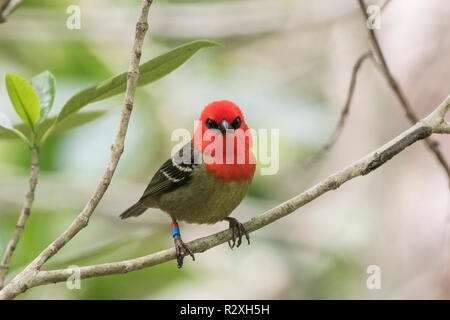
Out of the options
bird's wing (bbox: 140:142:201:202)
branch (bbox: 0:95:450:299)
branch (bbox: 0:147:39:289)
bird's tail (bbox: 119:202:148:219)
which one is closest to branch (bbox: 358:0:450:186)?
branch (bbox: 0:95:450:299)

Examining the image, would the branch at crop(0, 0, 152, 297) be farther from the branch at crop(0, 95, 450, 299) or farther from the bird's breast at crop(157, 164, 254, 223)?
the bird's breast at crop(157, 164, 254, 223)

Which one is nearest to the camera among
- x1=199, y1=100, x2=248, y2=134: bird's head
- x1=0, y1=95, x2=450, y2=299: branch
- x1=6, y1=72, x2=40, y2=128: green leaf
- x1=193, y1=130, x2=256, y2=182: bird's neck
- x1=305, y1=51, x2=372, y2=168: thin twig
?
x1=0, y1=95, x2=450, y2=299: branch

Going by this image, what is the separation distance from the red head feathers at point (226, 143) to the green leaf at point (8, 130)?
1412 millimetres

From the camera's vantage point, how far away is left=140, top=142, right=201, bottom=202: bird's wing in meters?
4.38

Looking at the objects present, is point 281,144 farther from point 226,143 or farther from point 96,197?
point 96,197

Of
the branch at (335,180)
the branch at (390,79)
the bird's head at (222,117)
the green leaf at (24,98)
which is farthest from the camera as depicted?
the bird's head at (222,117)

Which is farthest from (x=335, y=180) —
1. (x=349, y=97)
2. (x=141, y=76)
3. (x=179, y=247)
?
(x=179, y=247)

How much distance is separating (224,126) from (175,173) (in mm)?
488

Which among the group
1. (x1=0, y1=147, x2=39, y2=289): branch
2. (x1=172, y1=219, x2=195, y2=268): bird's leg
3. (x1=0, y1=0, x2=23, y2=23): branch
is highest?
(x1=0, y1=0, x2=23, y2=23): branch

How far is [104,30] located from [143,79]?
10.7 ft

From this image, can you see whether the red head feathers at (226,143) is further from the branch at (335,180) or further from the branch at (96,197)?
the branch at (96,197)

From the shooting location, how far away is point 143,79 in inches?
124

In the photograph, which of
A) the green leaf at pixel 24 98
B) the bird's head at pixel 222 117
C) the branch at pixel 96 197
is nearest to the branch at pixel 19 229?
the branch at pixel 96 197

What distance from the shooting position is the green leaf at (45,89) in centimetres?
319
